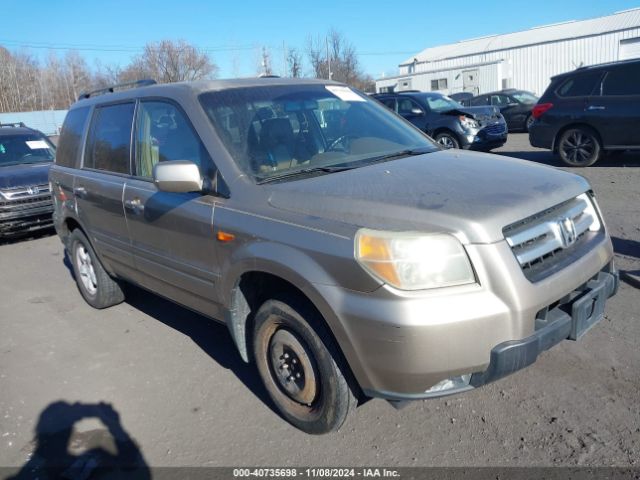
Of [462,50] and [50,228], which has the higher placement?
[462,50]

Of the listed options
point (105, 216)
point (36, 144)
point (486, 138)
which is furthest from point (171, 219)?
point (486, 138)

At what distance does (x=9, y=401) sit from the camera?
3.69 metres

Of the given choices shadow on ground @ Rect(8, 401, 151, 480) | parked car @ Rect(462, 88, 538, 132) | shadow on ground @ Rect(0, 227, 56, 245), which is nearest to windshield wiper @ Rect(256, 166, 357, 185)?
shadow on ground @ Rect(8, 401, 151, 480)

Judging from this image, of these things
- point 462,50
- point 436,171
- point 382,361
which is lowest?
point 382,361

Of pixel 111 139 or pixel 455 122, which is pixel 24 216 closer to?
pixel 111 139

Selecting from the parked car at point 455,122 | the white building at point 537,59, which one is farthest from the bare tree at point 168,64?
the parked car at point 455,122

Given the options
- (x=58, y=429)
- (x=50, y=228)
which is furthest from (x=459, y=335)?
(x=50, y=228)

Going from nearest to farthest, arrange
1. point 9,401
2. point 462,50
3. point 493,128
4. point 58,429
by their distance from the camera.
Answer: point 58,429 < point 9,401 < point 493,128 < point 462,50

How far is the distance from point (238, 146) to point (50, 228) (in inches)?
276

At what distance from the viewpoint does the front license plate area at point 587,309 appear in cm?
265

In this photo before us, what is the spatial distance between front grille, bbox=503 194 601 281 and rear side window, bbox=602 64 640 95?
763 centimetres

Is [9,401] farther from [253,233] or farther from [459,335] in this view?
[459,335]

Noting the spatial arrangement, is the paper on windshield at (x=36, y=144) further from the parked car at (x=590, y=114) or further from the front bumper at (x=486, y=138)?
the parked car at (x=590, y=114)

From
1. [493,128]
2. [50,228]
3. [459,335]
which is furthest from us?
[493,128]
